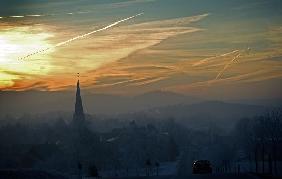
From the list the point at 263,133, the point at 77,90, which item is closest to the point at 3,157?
the point at 263,133

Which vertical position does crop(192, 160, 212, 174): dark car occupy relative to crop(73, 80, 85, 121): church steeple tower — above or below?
above

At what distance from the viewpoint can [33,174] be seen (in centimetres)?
4781

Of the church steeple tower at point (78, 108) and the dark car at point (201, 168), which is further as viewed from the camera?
the church steeple tower at point (78, 108)

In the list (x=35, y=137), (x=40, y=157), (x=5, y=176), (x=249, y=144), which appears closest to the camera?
(x=5, y=176)

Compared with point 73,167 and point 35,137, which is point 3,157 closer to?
point 73,167

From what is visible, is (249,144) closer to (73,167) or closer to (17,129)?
(73,167)

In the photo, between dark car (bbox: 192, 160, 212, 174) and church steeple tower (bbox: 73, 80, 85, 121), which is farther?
church steeple tower (bbox: 73, 80, 85, 121)

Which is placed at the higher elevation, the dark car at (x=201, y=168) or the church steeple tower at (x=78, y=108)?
the dark car at (x=201, y=168)

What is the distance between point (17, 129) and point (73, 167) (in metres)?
69.5

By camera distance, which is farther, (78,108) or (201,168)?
(78,108)

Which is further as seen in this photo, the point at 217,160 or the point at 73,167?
the point at 217,160

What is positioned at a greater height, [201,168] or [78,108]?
[201,168]

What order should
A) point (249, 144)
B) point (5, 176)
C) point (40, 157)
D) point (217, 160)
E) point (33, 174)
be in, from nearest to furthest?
point (5, 176)
point (33, 174)
point (40, 157)
point (217, 160)
point (249, 144)

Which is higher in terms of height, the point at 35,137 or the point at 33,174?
the point at 33,174
